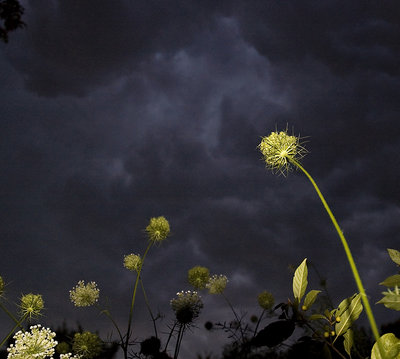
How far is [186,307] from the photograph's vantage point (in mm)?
3748

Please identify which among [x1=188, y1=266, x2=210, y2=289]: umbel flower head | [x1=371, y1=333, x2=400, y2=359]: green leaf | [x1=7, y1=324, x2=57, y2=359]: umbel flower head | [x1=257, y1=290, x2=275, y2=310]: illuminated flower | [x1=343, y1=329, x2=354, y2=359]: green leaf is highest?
[x1=188, y1=266, x2=210, y2=289]: umbel flower head

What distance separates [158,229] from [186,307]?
1.01 meters

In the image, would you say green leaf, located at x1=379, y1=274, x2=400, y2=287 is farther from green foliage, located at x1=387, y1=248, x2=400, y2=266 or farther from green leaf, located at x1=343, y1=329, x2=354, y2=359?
green leaf, located at x1=343, y1=329, x2=354, y2=359

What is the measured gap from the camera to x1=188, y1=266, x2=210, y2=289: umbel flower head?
413cm

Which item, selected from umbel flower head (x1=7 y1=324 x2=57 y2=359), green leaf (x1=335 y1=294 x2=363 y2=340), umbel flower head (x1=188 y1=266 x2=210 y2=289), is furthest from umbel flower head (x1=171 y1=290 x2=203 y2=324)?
green leaf (x1=335 y1=294 x2=363 y2=340)

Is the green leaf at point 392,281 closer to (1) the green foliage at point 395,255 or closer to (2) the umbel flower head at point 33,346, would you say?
(1) the green foliage at point 395,255

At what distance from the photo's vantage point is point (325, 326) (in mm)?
1507

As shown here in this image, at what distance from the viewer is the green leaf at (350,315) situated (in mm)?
1379

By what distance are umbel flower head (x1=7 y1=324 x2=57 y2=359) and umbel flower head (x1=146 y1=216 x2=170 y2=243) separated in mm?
2028

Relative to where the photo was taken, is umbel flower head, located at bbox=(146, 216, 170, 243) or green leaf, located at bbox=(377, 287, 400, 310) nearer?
green leaf, located at bbox=(377, 287, 400, 310)

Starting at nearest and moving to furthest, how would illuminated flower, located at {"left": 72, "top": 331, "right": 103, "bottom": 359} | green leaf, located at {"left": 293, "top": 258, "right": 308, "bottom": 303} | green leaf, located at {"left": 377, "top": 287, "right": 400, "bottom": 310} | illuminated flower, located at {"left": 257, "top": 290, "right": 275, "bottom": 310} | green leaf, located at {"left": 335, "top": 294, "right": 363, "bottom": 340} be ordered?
1. green leaf, located at {"left": 377, "top": 287, "right": 400, "bottom": 310}
2. green leaf, located at {"left": 335, "top": 294, "right": 363, "bottom": 340}
3. green leaf, located at {"left": 293, "top": 258, "right": 308, "bottom": 303}
4. illuminated flower, located at {"left": 72, "top": 331, "right": 103, "bottom": 359}
5. illuminated flower, located at {"left": 257, "top": 290, "right": 275, "bottom": 310}

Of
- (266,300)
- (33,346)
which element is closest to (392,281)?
(33,346)

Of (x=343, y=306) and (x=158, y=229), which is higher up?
(x=158, y=229)

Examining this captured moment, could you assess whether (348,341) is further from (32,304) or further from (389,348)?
(32,304)
